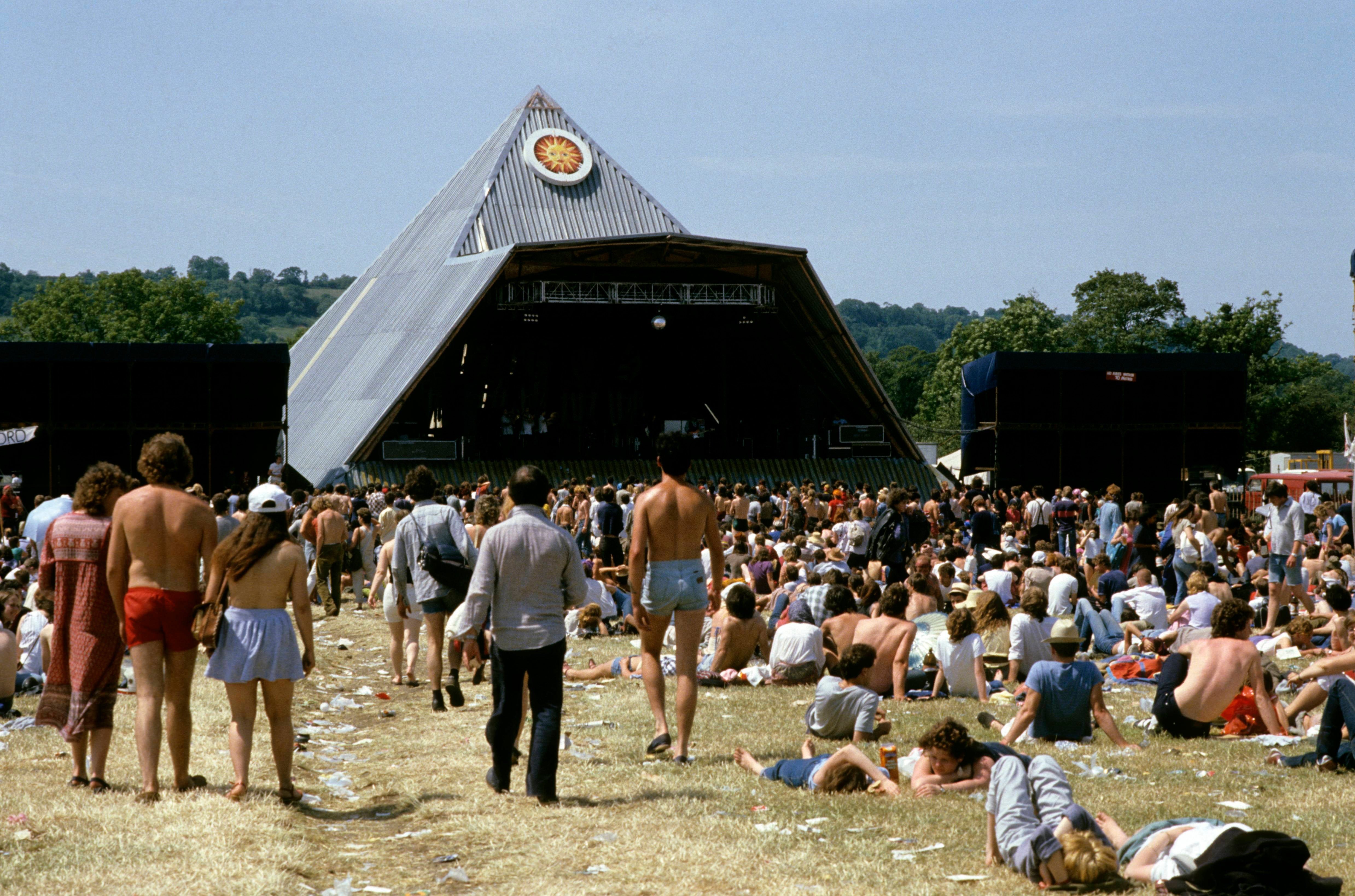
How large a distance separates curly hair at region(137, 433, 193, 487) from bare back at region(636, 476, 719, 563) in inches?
80.5

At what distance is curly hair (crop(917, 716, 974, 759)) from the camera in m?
5.98

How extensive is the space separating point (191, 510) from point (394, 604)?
3.93 m

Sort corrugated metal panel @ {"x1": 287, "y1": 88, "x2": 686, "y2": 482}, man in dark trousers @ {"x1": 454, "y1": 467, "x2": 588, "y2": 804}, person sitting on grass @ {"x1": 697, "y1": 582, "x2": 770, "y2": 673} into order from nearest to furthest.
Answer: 1. man in dark trousers @ {"x1": 454, "y1": 467, "x2": 588, "y2": 804}
2. person sitting on grass @ {"x1": 697, "y1": 582, "x2": 770, "y2": 673}
3. corrugated metal panel @ {"x1": 287, "y1": 88, "x2": 686, "y2": 482}

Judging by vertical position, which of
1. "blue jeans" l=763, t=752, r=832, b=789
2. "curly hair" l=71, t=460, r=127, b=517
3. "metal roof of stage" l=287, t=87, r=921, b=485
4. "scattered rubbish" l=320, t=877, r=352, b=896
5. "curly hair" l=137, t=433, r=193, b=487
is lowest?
"scattered rubbish" l=320, t=877, r=352, b=896

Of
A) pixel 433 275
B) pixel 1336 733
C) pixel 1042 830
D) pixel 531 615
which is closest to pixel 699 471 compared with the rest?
pixel 433 275

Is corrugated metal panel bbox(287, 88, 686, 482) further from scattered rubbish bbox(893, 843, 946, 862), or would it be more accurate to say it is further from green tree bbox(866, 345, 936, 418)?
green tree bbox(866, 345, 936, 418)

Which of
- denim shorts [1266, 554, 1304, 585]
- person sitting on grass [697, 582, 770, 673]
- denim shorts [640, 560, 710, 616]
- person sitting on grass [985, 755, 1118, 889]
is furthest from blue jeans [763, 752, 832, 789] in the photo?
denim shorts [1266, 554, 1304, 585]

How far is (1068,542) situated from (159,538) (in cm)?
1757

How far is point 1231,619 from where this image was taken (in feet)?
25.4

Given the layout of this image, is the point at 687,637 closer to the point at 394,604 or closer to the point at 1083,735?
the point at 1083,735

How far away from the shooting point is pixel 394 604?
9.63 metres

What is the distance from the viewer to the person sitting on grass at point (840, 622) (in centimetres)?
986

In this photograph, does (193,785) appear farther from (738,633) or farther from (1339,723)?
(1339,723)

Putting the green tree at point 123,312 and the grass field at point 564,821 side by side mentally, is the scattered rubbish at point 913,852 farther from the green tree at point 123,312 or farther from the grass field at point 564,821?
the green tree at point 123,312
